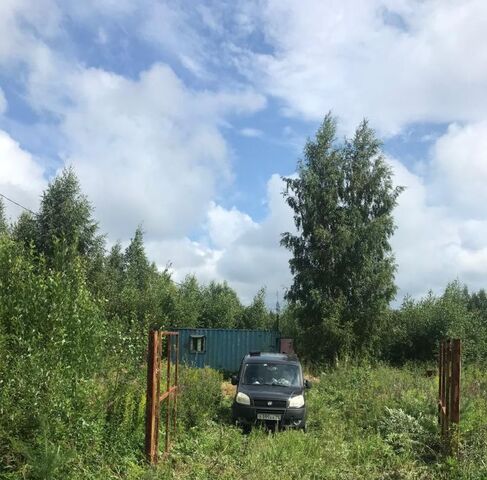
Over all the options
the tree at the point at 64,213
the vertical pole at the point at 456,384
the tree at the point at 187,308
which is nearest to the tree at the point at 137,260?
the tree at the point at 187,308

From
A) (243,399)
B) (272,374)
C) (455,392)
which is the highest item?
(455,392)

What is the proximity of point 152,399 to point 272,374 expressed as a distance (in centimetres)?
714

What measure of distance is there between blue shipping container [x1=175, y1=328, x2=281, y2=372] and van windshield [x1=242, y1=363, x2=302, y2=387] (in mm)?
13071

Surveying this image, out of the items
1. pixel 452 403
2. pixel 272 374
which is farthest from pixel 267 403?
pixel 452 403

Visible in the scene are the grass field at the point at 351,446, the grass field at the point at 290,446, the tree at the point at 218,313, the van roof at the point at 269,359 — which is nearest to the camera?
the grass field at the point at 290,446

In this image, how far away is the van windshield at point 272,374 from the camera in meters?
14.8

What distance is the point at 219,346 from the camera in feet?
93.1

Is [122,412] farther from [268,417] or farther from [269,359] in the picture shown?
[269,359]

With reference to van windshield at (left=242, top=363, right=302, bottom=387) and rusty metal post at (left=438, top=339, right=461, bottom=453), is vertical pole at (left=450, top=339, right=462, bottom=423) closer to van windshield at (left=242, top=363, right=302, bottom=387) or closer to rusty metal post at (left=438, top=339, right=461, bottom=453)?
rusty metal post at (left=438, top=339, right=461, bottom=453)

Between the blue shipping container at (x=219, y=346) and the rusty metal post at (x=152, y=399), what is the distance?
19.6 metres

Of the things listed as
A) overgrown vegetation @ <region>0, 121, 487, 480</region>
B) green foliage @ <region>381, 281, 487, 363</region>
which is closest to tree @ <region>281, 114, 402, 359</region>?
→ green foliage @ <region>381, 281, 487, 363</region>

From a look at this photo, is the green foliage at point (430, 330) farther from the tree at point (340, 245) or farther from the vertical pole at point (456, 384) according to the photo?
the vertical pole at point (456, 384)

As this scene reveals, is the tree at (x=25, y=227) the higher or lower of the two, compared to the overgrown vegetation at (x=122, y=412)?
higher

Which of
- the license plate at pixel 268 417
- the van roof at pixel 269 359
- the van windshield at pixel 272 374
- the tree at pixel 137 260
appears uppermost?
the tree at pixel 137 260
